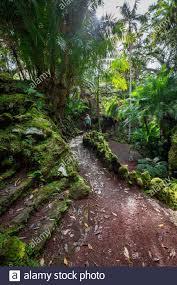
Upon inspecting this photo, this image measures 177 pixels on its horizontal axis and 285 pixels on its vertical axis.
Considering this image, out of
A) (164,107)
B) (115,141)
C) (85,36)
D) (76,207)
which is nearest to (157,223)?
(76,207)

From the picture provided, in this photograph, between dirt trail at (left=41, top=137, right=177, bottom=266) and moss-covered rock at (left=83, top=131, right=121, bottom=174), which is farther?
moss-covered rock at (left=83, top=131, right=121, bottom=174)

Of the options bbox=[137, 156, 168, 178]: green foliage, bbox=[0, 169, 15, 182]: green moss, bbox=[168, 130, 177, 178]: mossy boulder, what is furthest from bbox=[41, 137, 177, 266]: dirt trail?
bbox=[168, 130, 177, 178]: mossy boulder

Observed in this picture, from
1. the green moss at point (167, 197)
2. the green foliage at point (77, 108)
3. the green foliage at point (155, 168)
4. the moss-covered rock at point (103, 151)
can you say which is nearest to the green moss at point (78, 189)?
the moss-covered rock at point (103, 151)

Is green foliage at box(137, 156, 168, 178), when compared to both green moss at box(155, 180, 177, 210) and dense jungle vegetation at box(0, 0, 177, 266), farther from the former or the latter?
green moss at box(155, 180, 177, 210)

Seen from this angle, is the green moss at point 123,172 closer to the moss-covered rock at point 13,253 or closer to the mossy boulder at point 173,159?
the mossy boulder at point 173,159

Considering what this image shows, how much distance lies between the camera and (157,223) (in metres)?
3.93

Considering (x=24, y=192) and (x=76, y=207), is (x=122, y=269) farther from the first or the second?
(x=24, y=192)

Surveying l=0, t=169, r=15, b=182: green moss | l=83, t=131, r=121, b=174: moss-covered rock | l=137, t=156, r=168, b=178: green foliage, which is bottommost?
l=137, t=156, r=168, b=178: green foliage

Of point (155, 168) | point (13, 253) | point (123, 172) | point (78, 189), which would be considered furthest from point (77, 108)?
point (13, 253)

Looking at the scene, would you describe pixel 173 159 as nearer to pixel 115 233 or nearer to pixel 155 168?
pixel 155 168

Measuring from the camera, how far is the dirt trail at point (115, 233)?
3145 mm

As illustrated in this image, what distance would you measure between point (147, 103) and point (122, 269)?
19.8 feet

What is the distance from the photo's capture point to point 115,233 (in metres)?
3.58

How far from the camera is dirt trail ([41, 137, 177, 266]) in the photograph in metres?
3.14
